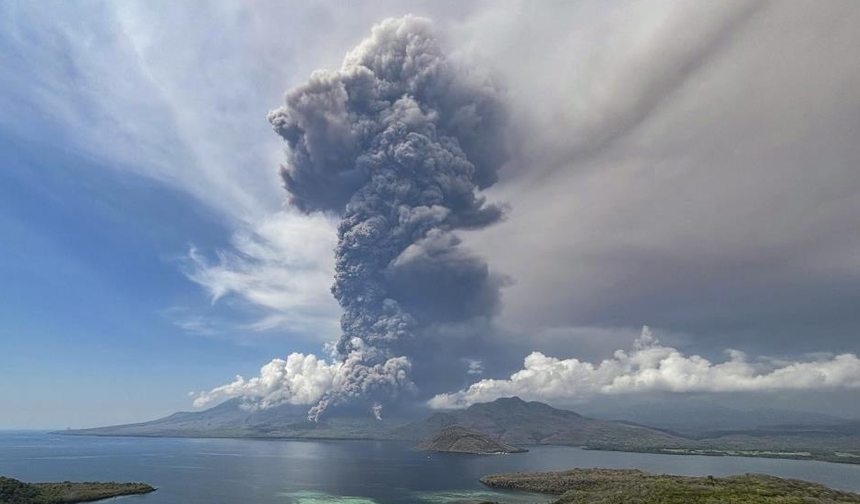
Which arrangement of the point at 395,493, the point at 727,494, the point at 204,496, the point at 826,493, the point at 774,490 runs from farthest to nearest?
the point at 395,493
the point at 204,496
the point at 826,493
the point at 774,490
the point at 727,494

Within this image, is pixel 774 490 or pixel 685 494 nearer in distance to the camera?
pixel 685 494

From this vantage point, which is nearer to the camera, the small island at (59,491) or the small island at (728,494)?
the small island at (728,494)

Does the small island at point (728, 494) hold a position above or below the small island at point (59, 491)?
above

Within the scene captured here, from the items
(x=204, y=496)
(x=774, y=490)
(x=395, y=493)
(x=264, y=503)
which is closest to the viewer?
(x=774, y=490)

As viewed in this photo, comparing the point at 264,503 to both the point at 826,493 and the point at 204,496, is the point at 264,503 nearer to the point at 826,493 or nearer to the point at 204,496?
the point at 204,496

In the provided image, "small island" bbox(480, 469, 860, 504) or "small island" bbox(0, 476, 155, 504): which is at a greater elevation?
"small island" bbox(480, 469, 860, 504)

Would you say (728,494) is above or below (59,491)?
above

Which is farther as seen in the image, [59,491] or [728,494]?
[59,491]

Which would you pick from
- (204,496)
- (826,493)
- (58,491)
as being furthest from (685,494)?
(58,491)
